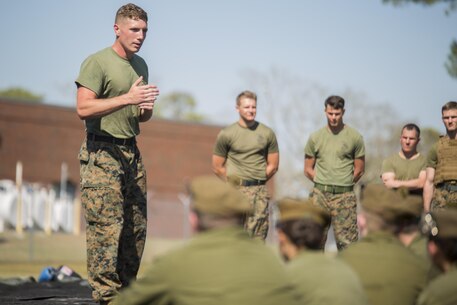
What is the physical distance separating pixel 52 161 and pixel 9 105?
4.09 metres

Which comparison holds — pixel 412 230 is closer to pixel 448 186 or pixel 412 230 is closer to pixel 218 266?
pixel 218 266

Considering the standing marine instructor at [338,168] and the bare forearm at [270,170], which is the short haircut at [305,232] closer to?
the standing marine instructor at [338,168]

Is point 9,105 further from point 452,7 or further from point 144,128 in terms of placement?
point 452,7

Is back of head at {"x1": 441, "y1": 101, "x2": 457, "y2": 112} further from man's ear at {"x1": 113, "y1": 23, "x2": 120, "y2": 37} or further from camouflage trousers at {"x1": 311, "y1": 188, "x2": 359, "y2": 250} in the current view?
man's ear at {"x1": 113, "y1": 23, "x2": 120, "y2": 37}

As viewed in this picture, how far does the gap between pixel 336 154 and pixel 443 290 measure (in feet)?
26.3

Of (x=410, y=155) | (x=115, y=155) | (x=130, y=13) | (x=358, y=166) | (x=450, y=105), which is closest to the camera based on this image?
(x=115, y=155)

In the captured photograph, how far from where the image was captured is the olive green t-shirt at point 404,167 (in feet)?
44.1

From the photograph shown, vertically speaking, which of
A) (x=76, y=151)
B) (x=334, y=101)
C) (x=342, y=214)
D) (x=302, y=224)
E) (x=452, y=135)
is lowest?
(x=76, y=151)

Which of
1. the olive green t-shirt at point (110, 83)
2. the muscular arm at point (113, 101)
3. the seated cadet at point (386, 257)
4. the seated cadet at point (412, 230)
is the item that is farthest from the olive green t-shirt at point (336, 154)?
the seated cadet at point (386, 257)

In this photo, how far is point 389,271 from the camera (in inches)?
218

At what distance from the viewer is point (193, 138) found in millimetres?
60469

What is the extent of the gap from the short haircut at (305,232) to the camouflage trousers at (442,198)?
747 cm

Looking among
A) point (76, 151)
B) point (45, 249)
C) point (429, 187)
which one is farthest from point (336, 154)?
point (76, 151)

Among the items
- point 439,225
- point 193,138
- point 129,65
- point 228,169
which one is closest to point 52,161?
point 193,138
